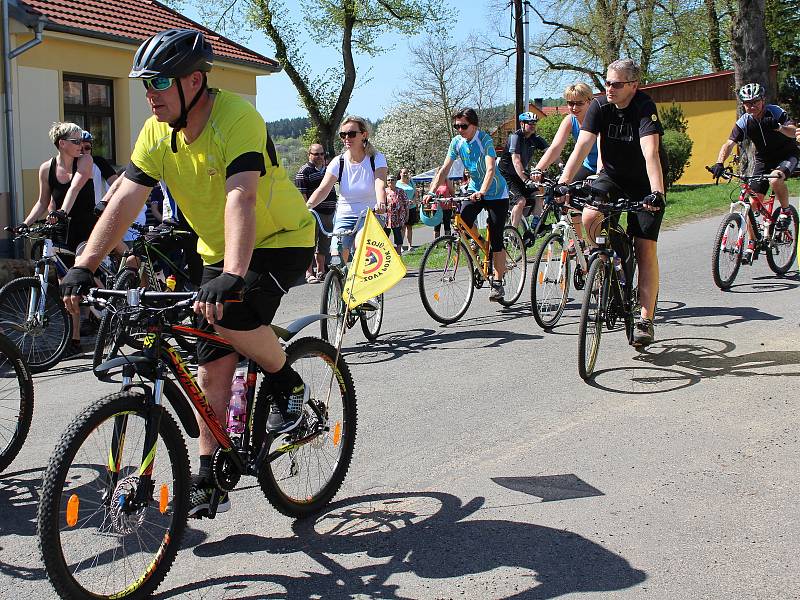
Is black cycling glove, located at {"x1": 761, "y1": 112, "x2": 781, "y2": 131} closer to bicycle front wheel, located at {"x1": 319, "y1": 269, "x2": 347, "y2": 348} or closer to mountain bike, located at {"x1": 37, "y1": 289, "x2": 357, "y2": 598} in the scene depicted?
bicycle front wheel, located at {"x1": 319, "y1": 269, "x2": 347, "y2": 348}

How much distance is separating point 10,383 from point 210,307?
2148 millimetres

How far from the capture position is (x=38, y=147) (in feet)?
55.3

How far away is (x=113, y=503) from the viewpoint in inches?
134

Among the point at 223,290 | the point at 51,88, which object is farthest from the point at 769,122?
the point at 51,88

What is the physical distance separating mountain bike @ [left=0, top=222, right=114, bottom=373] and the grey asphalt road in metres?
0.44

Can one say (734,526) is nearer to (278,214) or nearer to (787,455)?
(787,455)

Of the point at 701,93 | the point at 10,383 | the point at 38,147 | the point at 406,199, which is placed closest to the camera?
the point at 10,383

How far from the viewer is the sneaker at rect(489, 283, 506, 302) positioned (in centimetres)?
966

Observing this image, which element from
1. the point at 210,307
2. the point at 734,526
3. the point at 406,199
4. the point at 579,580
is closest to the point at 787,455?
the point at 734,526

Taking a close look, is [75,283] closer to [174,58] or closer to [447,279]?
[174,58]

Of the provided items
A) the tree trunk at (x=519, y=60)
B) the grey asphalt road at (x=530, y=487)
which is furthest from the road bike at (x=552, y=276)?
the tree trunk at (x=519, y=60)

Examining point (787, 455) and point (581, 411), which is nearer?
point (787, 455)

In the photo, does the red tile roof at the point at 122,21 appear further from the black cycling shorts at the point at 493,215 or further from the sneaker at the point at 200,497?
the sneaker at the point at 200,497

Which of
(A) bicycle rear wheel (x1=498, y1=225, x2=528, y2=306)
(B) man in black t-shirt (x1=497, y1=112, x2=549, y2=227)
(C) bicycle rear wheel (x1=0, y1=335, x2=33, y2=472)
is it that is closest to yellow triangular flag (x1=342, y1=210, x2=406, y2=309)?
(C) bicycle rear wheel (x1=0, y1=335, x2=33, y2=472)
